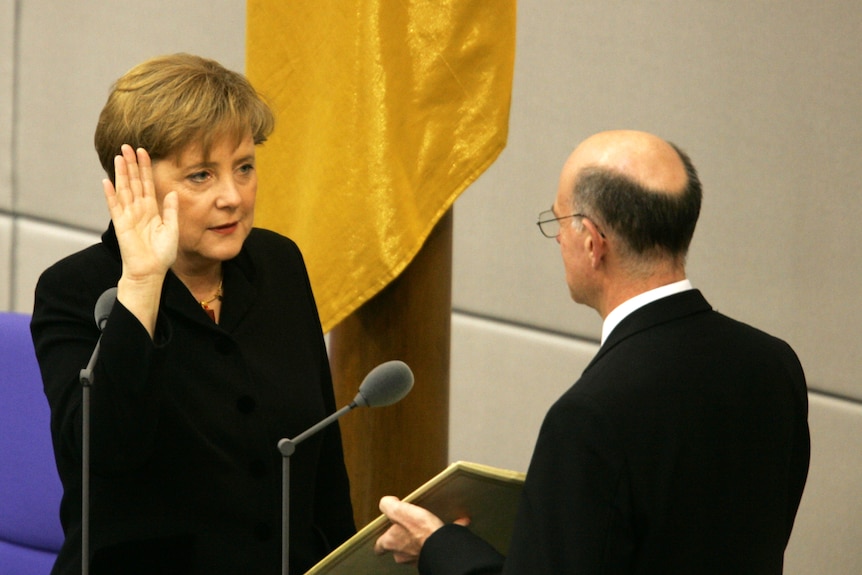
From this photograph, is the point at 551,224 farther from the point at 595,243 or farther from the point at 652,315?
the point at 652,315

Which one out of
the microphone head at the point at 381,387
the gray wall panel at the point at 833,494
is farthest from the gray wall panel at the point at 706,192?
the microphone head at the point at 381,387

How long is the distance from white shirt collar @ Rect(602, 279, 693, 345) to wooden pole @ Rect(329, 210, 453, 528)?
72cm

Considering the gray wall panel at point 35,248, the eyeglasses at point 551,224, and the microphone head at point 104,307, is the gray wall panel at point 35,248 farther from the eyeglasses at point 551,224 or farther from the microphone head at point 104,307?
the eyeglasses at point 551,224

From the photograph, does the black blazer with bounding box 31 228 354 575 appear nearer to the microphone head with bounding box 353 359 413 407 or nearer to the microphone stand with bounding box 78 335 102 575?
the microphone stand with bounding box 78 335 102 575

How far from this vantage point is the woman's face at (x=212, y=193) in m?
1.86

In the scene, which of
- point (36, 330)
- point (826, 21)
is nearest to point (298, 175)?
point (36, 330)

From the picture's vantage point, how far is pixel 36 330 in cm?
184

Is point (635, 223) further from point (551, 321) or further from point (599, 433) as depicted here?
point (551, 321)

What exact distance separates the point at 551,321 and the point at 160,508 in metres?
1.72

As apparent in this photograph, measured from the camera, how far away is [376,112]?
2.20 meters

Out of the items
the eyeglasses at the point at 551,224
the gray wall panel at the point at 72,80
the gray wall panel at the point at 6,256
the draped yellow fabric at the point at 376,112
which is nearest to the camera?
the eyeglasses at the point at 551,224

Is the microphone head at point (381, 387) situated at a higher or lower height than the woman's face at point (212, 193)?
lower

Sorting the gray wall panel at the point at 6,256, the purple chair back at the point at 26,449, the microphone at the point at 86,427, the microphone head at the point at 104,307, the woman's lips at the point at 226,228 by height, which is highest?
the woman's lips at the point at 226,228

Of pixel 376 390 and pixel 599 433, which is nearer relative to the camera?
pixel 599 433
